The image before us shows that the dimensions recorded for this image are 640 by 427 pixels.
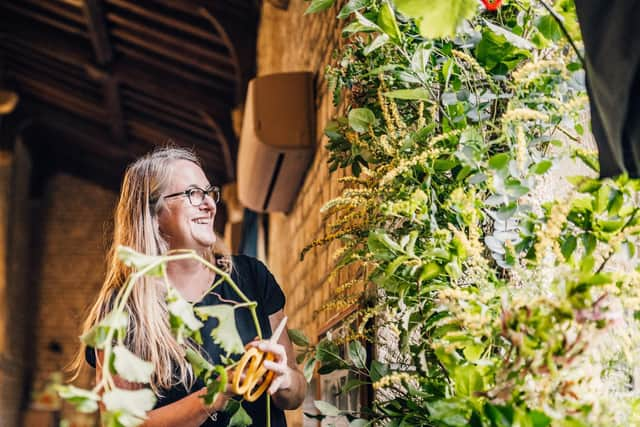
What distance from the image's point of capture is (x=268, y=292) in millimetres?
1748

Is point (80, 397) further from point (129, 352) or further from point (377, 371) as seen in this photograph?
point (377, 371)

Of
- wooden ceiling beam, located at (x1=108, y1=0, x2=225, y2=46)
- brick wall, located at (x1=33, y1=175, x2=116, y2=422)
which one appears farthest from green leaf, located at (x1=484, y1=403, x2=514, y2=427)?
brick wall, located at (x1=33, y1=175, x2=116, y2=422)

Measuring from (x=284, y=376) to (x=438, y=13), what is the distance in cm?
56

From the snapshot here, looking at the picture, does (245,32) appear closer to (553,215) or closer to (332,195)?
(332,195)

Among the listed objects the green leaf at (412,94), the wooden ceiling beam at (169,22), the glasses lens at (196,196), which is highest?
the wooden ceiling beam at (169,22)

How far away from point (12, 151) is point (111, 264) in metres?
8.30

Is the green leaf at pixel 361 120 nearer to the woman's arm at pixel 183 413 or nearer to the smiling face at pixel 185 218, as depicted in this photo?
the smiling face at pixel 185 218

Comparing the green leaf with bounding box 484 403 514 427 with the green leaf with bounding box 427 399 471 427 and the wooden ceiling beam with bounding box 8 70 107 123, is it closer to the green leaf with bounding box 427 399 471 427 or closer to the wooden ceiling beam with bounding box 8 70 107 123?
the green leaf with bounding box 427 399 471 427

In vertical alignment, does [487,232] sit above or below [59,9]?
below

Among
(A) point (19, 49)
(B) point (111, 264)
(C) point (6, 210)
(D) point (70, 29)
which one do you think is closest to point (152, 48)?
(D) point (70, 29)

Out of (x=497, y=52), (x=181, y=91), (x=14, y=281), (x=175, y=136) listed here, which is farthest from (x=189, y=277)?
(x=14, y=281)

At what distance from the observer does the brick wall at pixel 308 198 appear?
256 centimetres

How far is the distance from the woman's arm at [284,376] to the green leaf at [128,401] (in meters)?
0.31

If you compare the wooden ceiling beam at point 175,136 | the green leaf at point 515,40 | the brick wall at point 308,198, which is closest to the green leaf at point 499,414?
the green leaf at point 515,40
